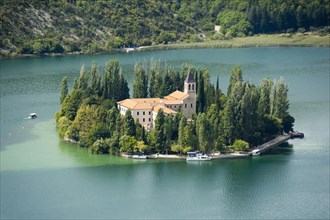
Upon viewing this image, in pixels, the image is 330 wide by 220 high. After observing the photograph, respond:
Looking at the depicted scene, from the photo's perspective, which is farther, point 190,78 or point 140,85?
point 140,85

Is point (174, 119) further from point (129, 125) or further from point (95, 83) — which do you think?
point (95, 83)

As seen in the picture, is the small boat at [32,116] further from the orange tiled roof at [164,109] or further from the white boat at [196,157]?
the white boat at [196,157]

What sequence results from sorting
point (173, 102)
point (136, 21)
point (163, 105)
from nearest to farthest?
point (163, 105)
point (173, 102)
point (136, 21)

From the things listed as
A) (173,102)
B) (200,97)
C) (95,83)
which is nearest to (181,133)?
(173,102)

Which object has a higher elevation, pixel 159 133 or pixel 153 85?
pixel 153 85

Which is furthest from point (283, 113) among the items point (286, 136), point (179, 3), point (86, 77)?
point (179, 3)

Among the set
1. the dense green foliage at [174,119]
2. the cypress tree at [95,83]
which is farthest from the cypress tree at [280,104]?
the cypress tree at [95,83]
